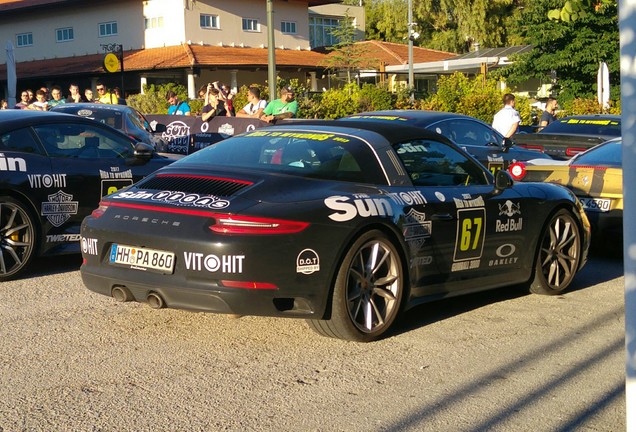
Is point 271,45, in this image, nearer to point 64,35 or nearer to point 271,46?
point 271,46

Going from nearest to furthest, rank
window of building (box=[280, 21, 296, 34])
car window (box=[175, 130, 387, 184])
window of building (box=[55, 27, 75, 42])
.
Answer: car window (box=[175, 130, 387, 184]) < window of building (box=[55, 27, 75, 42]) < window of building (box=[280, 21, 296, 34])

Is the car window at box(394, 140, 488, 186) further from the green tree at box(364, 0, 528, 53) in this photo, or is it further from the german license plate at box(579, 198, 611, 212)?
the green tree at box(364, 0, 528, 53)

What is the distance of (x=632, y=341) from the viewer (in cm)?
294

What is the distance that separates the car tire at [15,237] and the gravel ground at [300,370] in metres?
0.73

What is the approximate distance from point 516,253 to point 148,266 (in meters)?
3.10

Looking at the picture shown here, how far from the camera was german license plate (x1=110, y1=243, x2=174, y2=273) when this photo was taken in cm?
582

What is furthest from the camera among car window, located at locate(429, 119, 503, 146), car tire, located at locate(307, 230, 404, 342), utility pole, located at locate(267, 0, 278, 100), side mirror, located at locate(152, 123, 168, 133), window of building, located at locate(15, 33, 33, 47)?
window of building, located at locate(15, 33, 33, 47)

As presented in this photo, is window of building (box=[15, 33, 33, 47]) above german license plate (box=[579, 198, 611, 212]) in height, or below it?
above

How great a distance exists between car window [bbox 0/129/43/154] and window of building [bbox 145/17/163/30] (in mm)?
40777

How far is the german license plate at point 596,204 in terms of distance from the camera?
9992 millimetres

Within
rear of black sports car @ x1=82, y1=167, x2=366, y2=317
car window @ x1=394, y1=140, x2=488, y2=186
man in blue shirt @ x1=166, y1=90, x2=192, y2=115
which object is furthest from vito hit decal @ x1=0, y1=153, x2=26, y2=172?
man in blue shirt @ x1=166, y1=90, x2=192, y2=115

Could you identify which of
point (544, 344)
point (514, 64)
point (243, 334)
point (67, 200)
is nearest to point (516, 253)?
point (544, 344)

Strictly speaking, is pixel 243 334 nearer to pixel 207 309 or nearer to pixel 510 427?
pixel 207 309

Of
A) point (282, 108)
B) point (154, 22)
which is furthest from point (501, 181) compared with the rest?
point (154, 22)
